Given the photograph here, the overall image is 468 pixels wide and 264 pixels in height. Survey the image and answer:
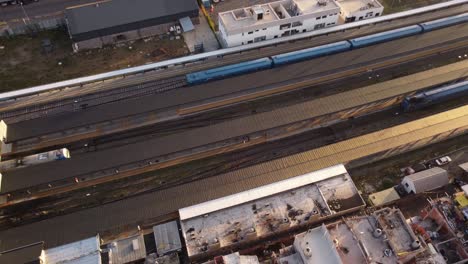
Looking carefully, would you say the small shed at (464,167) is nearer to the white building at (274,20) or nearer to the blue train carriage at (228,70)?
the blue train carriage at (228,70)

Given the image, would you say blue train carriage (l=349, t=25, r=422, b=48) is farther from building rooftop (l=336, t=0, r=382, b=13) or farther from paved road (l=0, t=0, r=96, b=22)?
paved road (l=0, t=0, r=96, b=22)

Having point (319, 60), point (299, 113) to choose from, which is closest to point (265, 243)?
point (299, 113)

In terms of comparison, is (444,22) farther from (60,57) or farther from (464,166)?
(60,57)

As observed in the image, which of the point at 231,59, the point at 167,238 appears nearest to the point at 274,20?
the point at 231,59

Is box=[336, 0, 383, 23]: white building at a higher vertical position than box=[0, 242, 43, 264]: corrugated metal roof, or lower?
higher

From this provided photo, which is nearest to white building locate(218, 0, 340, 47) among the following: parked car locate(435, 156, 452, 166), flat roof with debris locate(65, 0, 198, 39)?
→ flat roof with debris locate(65, 0, 198, 39)

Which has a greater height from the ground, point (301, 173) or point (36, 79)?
point (36, 79)

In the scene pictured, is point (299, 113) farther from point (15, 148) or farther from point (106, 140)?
point (15, 148)
